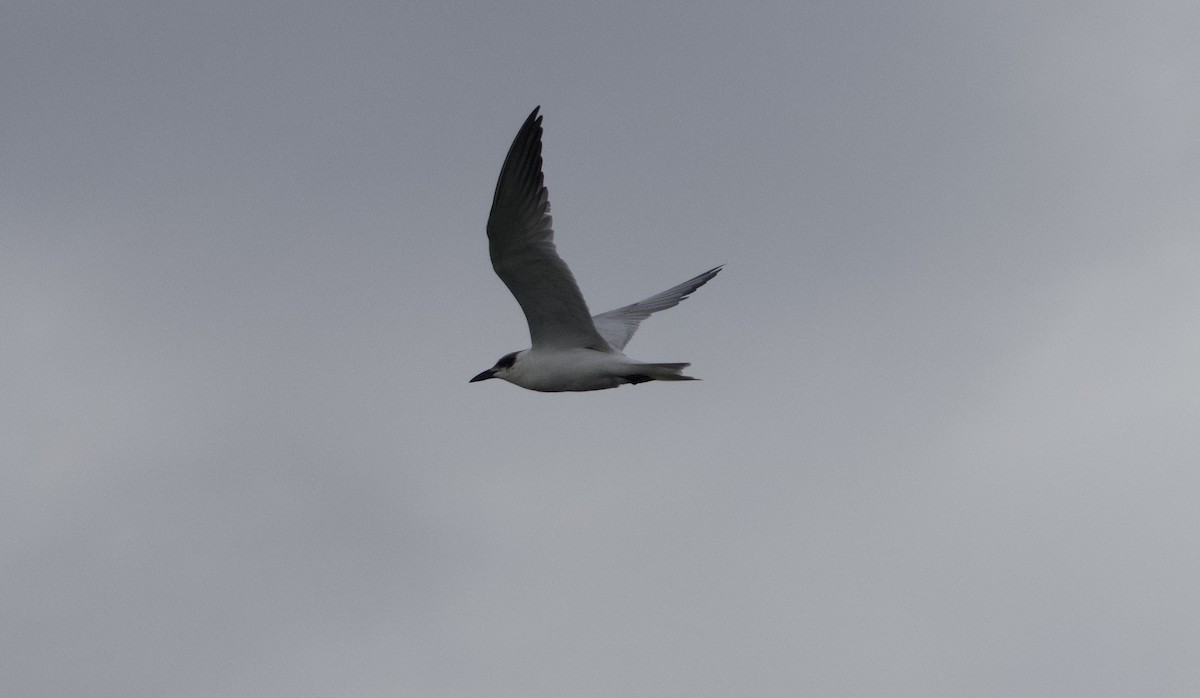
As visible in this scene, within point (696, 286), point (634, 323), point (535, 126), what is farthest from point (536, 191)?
point (696, 286)

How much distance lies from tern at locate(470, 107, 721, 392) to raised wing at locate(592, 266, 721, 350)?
119 cm

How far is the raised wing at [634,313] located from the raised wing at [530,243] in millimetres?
1696

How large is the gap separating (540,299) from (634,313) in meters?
3.79

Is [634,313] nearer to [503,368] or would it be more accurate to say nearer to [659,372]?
[503,368]

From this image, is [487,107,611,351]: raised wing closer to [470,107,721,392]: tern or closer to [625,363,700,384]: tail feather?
[470,107,721,392]: tern

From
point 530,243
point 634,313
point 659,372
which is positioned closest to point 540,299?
point 530,243

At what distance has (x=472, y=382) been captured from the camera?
2038 centimetres

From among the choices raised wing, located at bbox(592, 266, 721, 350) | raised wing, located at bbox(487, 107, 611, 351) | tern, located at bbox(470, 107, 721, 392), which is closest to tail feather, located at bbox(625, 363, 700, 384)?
tern, located at bbox(470, 107, 721, 392)

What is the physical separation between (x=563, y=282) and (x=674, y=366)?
67.8 inches

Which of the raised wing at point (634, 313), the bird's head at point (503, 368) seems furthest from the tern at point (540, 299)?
the raised wing at point (634, 313)

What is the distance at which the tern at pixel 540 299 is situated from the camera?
18.0 meters

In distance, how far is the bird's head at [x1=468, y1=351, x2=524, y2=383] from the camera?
19.8 meters

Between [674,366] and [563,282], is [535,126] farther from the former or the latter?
[674,366]

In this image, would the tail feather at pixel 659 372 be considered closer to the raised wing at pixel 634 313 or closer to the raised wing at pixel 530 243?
the raised wing at pixel 530 243
